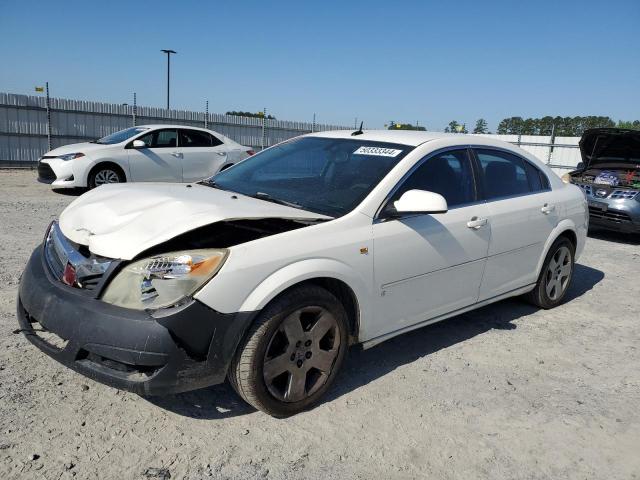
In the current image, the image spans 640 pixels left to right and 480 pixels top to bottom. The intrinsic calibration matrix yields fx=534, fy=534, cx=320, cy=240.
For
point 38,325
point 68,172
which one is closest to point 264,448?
point 38,325

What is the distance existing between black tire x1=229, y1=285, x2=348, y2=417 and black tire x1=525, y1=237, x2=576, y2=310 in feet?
8.32

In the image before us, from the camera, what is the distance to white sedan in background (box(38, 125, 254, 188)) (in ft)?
34.0

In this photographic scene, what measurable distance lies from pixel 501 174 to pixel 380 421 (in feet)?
7.74

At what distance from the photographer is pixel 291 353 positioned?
9.61 feet

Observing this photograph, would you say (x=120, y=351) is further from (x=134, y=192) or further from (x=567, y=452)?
(x=567, y=452)

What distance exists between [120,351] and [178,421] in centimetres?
62

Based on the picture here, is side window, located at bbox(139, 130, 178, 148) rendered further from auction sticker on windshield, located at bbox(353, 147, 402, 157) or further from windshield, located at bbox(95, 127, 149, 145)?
auction sticker on windshield, located at bbox(353, 147, 402, 157)

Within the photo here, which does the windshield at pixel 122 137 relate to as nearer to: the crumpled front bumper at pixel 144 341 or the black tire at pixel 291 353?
the crumpled front bumper at pixel 144 341

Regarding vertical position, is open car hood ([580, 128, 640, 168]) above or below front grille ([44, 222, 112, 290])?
above

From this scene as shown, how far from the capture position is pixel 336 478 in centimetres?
251

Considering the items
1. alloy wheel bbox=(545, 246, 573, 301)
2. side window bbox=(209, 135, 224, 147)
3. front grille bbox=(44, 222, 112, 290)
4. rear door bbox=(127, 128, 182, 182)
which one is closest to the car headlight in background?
rear door bbox=(127, 128, 182, 182)

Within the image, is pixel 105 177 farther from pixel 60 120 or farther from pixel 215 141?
pixel 60 120

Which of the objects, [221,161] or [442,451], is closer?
[442,451]

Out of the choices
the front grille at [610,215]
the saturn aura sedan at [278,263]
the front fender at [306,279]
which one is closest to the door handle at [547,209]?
the saturn aura sedan at [278,263]
